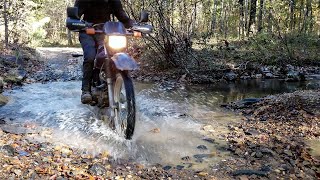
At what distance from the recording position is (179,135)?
15.9ft

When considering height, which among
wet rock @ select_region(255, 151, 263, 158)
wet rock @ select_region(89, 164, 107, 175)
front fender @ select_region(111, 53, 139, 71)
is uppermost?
front fender @ select_region(111, 53, 139, 71)

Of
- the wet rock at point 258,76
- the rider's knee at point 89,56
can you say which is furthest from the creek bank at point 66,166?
the wet rock at point 258,76

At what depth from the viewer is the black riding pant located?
206 inches

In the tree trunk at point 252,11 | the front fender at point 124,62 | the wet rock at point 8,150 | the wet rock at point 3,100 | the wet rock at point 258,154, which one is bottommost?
the wet rock at point 258,154

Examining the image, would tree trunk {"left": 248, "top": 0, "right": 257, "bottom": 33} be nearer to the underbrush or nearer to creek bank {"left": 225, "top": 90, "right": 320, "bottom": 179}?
the underbrush

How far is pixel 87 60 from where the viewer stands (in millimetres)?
5254

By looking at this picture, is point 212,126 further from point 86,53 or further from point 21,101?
point 21,101

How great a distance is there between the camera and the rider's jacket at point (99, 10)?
211 inches

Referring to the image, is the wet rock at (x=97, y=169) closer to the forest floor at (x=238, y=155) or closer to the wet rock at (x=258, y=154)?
the forest floor at (x=238, y=155)

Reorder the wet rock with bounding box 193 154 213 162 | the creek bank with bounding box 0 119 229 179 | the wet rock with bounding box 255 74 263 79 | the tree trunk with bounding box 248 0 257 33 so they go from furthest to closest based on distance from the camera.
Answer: the tree trunk with bounding box 248 0 257 33
the wet rock with bounding box 255 74 263 79
the wet rock with bounding box 193 154 213 162
the creek bank with bounding box 0 119 229 179

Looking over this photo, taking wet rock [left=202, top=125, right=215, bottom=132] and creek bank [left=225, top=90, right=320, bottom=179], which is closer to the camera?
creek bank [left=225, top=90, right=320, bottom=179]

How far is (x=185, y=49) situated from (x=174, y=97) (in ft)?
10.2

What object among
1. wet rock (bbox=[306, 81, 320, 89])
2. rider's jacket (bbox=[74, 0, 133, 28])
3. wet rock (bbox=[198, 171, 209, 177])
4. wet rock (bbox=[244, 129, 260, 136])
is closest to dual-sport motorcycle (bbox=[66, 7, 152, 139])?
rider's jacket (bbox=[74, 0, 133, 28])

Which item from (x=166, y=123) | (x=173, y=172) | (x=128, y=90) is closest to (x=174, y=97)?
(x=166, y=123)
